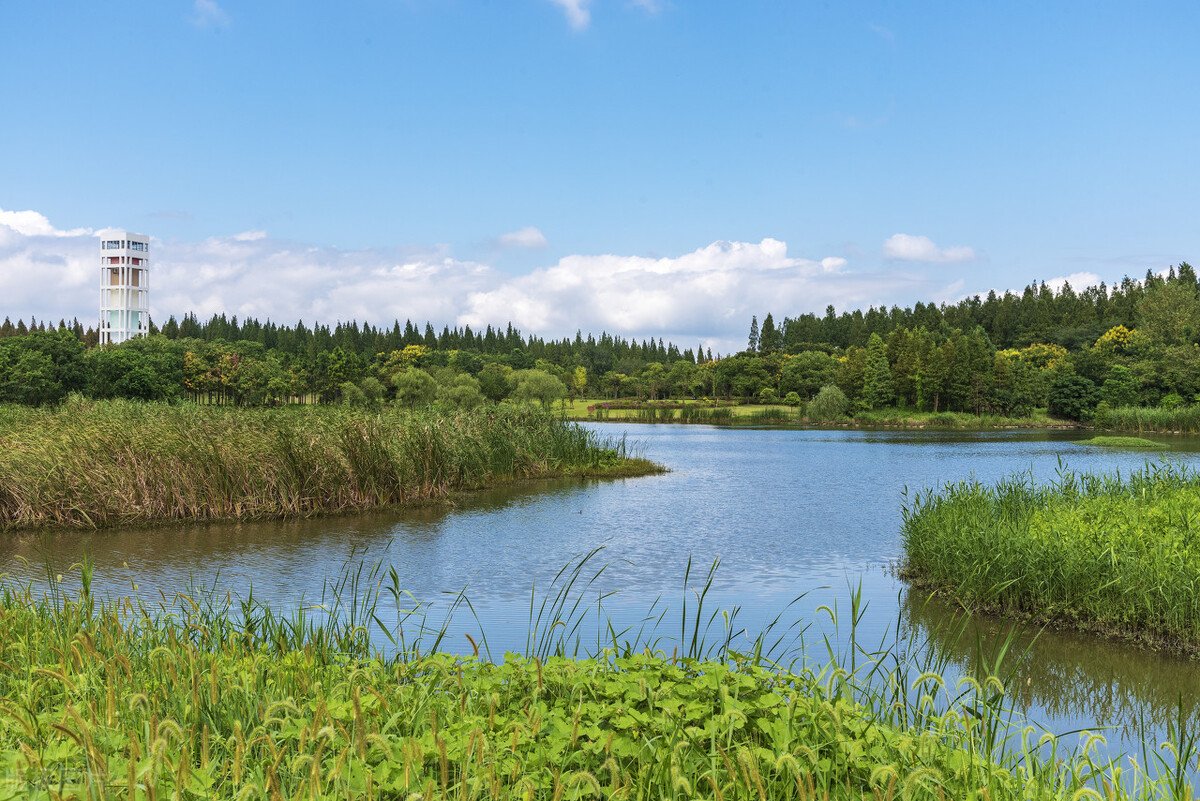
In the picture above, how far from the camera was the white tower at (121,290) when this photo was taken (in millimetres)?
119312

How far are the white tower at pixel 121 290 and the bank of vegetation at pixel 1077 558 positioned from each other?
130831 mm

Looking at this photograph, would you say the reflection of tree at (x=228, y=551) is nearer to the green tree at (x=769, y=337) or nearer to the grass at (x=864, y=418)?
the grass at (x=864, y=418)

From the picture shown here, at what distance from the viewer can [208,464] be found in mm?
15336

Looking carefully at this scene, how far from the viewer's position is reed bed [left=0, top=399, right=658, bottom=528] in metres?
14.5

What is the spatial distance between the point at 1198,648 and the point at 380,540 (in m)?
11.4

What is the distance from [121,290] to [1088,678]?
137m

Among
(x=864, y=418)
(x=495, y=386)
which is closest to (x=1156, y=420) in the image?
(x=864, y=418)

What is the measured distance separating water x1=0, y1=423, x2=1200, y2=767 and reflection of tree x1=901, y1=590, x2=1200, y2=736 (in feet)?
0.08

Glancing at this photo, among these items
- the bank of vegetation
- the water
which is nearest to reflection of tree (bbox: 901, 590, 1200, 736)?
the water

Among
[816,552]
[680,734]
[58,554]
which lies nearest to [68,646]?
[680,734]

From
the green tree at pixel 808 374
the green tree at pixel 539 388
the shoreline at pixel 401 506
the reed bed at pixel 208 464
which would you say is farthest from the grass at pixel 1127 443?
the green tree at pixel 808 374

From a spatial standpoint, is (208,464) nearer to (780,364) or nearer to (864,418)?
(864,418)

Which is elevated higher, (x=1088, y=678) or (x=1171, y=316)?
(x=1171, y=316)

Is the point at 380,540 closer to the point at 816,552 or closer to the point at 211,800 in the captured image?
the point at 816,552
